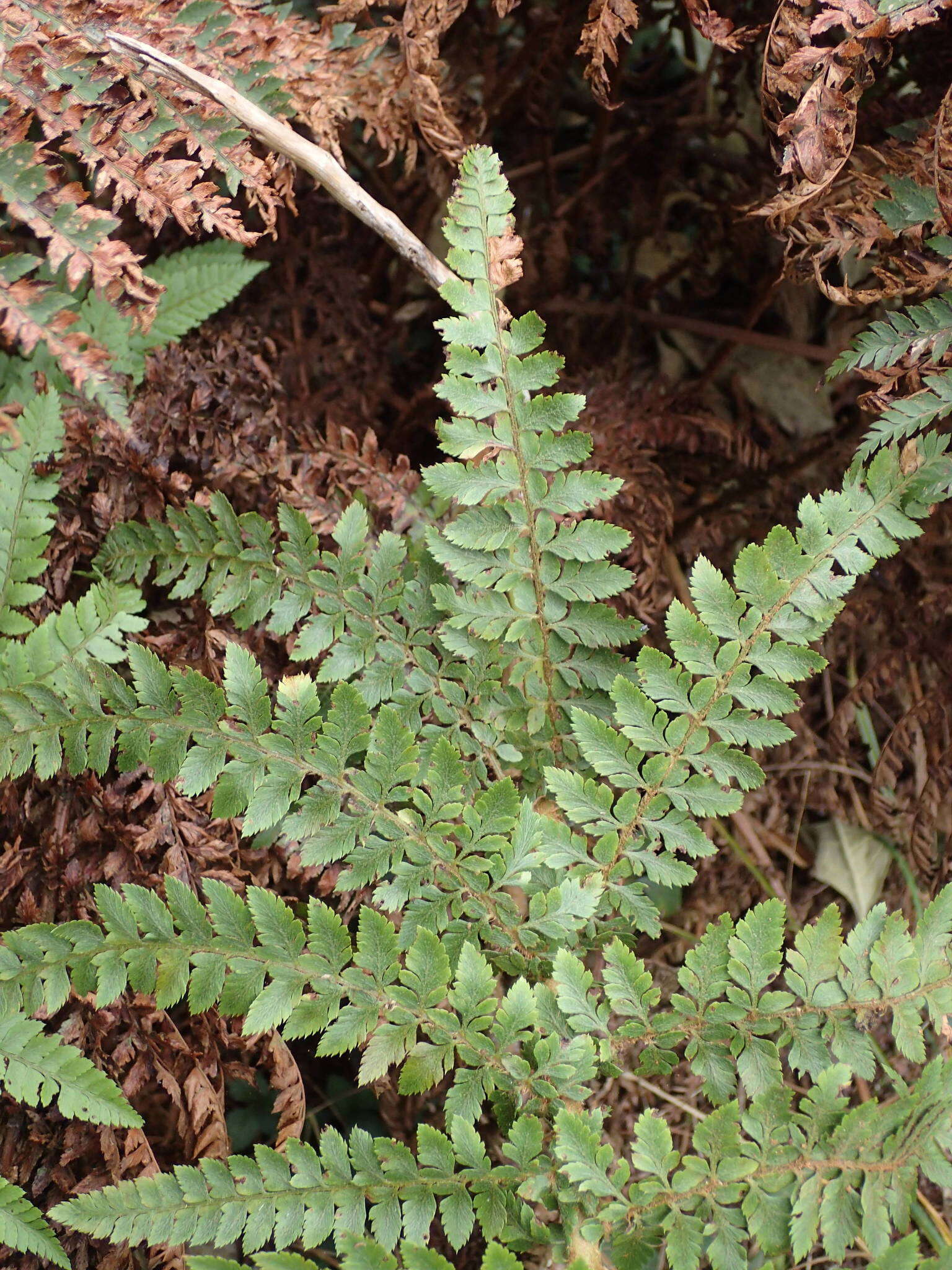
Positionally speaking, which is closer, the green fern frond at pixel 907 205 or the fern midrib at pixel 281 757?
the fern midrib at pixel 281 757

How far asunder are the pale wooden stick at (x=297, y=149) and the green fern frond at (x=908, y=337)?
633 millimetres

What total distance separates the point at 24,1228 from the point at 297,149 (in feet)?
5.39

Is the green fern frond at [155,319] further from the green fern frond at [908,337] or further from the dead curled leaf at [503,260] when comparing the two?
the green fern frond at [908,337]

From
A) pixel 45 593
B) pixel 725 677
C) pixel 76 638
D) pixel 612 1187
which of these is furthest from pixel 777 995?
pixel 45 593

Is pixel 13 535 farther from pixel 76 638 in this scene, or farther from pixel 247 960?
pixel 247 960

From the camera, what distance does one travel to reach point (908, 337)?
1.47 meters

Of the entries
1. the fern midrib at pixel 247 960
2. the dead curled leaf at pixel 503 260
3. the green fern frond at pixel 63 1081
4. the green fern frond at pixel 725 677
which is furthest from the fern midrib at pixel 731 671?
the green fern frond at pixel 63 1081

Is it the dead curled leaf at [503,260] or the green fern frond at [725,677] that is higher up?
the dead curled leaf at [503,260]

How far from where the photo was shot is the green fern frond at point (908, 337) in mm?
1458

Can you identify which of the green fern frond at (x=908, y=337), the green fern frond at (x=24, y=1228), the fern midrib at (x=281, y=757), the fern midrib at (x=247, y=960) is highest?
the green fern frond at (x=908, y=337)

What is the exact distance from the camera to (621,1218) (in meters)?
1.23

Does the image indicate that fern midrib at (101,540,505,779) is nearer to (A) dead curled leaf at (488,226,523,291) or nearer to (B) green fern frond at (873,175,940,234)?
(A) dead curled leaf at (488,226,523,291)

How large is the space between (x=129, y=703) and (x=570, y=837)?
2.17 feet

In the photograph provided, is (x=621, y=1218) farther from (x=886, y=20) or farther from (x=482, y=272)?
(x=886, y=20)
